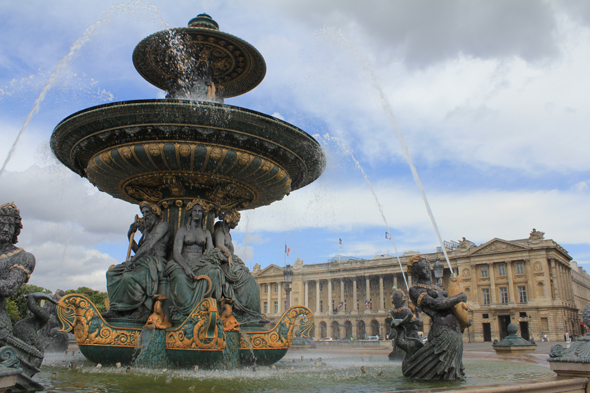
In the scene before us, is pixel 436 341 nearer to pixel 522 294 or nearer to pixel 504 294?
pixel 522 294

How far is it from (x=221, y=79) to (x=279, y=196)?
8.45ft

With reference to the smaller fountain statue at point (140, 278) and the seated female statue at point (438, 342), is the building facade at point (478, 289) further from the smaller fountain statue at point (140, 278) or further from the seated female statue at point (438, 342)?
the seated female statue at point (438, 342)

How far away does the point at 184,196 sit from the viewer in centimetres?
689

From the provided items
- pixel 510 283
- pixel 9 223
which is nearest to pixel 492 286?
pixel 510 283

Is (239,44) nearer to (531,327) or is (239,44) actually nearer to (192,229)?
(192,229)

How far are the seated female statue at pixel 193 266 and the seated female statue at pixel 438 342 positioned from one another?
271 cm

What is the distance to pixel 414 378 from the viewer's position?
15.0ft

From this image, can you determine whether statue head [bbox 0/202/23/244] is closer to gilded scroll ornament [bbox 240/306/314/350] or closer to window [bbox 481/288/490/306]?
gilded scroll ornament [bbox 240/306/314/350]

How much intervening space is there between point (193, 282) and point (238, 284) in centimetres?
72

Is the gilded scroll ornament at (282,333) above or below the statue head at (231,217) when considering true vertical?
below

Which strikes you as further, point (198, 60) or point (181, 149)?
point (198, 60)

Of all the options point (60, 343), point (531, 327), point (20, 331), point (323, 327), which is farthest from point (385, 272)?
point (20, 331)

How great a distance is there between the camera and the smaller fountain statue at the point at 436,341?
446 cm

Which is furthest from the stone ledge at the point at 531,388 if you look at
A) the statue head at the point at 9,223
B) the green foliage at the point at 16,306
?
the green foliage at the point at 16,306
